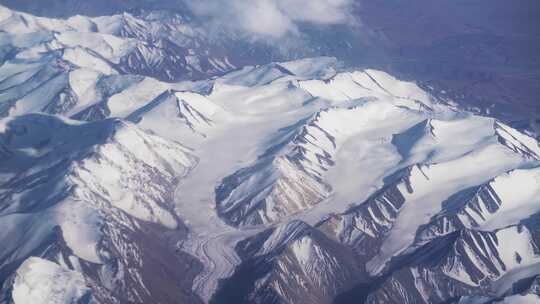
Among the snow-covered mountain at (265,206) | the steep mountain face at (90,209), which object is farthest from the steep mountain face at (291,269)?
the steep mountain face at (90,209)

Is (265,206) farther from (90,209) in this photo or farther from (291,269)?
(90,209)

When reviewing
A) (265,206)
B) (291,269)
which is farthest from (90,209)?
(265,206)

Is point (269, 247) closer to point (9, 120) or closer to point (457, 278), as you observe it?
point (457, 278)

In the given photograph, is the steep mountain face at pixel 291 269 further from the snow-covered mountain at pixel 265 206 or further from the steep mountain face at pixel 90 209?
the steep mountain face at pixel 90 209

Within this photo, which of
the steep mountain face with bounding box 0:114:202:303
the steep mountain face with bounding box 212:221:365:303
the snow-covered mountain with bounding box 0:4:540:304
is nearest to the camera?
the steep mountain face with bounding box 0:114:202:303

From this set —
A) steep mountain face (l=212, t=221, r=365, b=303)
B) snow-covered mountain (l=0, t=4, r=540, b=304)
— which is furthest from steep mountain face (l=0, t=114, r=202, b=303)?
steep mountain face (l=212, t=221, r=365, b=303)

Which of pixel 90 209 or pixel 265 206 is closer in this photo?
pixel 90 209

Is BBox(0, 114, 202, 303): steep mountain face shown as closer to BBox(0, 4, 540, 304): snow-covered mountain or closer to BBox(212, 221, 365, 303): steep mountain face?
BBox(0, 4, 540, 304): snow-covered mountain

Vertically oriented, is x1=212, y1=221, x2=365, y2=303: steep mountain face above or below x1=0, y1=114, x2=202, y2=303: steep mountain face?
above

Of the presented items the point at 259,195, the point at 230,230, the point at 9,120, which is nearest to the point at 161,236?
the point at 230,230
